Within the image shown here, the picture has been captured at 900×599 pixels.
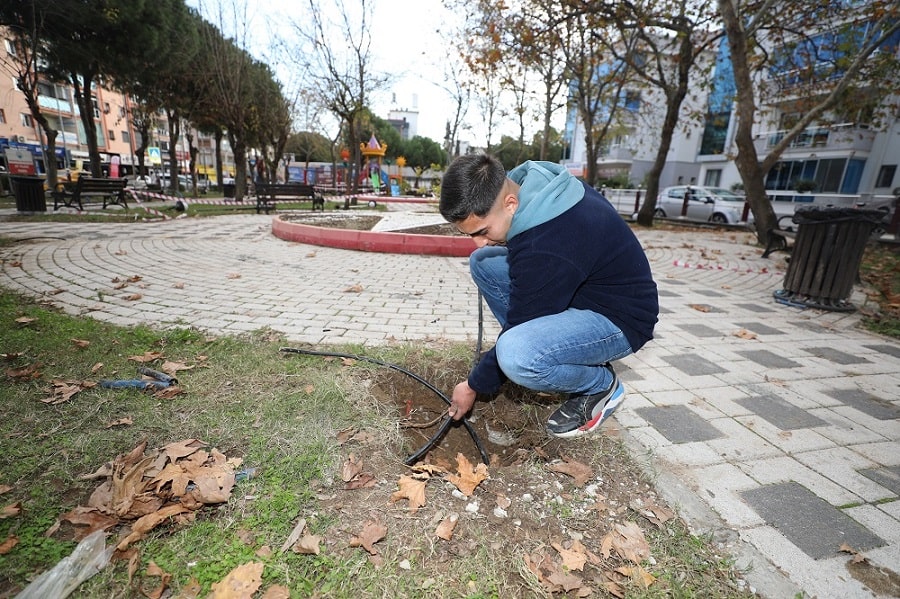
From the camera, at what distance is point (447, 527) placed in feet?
5.28

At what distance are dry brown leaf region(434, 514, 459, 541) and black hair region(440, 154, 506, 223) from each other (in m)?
1.22

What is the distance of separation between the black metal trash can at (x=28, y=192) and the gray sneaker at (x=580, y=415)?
13492 millimetres

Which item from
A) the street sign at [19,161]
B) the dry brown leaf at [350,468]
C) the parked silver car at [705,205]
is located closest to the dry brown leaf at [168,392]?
the dry brown leaf at [350,468]

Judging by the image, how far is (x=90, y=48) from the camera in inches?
563

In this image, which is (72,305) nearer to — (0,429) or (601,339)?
(0,429)

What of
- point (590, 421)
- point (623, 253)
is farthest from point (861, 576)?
point (623, 253)

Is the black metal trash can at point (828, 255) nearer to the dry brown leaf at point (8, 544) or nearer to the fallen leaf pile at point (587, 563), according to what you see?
the fallen leaf pile at point (587, 563)

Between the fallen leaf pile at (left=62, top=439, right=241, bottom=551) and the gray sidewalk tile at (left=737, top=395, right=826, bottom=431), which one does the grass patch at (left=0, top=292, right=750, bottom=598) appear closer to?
the fallen leaf pile at (left=62, top=439, right=241, bottom=551)

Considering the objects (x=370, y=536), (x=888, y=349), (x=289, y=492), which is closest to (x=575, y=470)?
(x=370, y=536)

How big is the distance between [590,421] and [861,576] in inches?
43.1

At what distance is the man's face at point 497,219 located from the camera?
Answer: 187cm

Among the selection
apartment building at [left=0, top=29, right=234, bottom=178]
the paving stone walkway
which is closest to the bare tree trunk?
the paving stone walkway

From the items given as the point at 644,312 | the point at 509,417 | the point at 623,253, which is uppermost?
the point at 623,253

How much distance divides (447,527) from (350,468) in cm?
51
